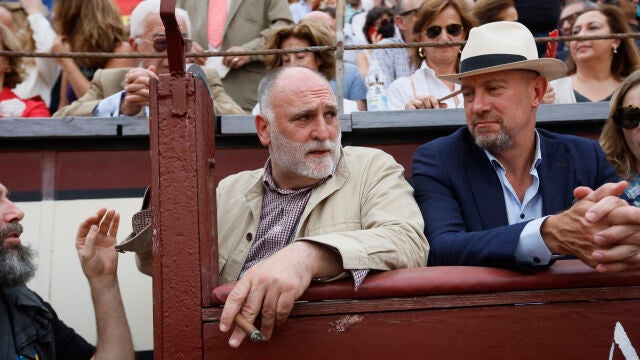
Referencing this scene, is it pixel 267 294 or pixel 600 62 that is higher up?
pixel 600 62

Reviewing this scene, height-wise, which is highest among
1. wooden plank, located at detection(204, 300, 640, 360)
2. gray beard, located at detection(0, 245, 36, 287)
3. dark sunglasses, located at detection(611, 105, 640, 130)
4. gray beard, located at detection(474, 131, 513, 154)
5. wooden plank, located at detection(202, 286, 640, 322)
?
dark sunglasses, located at detection(611, 105, 640, 130)

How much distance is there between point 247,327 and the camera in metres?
2.03

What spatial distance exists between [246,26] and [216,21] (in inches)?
7.6

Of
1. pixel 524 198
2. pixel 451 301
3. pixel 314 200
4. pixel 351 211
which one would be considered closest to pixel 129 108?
pixel 314 200

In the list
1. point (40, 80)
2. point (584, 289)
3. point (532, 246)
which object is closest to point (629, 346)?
point (584, 289)

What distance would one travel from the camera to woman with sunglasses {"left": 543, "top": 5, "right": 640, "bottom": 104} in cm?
476

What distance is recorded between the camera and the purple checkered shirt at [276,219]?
2.92m

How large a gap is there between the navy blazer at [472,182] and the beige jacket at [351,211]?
0.07 metres

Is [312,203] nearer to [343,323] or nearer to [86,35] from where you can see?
[343,323]

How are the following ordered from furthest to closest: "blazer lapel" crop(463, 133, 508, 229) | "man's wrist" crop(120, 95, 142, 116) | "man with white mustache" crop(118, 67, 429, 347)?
"man's wrist" crop(120, 95, 142, 116), "blazer lapel" crop(463, 133, 508, 229), "man with white mustache" crop(118, 67, 429, 347)

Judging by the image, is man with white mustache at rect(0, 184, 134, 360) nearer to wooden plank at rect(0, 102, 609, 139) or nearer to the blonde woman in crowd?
wooden plank at rect(0, 102, 609, 139)

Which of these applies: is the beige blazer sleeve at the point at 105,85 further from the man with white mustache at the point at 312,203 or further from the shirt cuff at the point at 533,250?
the shirt cuff at the point at 533,250

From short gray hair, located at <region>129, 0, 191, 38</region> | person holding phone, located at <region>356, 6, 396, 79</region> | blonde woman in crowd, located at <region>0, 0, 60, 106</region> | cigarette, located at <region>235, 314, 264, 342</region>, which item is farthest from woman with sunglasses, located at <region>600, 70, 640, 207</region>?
blonde woman in crowd, located at <region>0, 0, 60, 106</region>

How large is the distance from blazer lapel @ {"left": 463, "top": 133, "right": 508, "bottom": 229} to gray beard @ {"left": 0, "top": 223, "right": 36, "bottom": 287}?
176 cm
